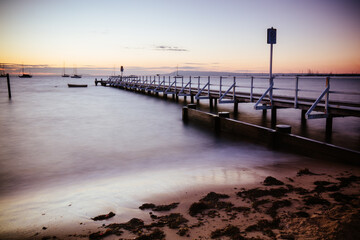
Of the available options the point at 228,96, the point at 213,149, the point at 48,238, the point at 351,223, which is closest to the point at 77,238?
the point at 48,238

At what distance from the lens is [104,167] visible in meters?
7.66

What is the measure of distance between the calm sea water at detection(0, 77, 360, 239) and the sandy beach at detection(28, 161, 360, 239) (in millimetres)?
373

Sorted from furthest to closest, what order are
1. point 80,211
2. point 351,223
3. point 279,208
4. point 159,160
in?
point 159,160 → point 80,211 → point 279,208 → point 351,223

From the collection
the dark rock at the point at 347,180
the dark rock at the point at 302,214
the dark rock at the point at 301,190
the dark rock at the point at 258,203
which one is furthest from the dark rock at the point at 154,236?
the dark rock at the point at 347,180

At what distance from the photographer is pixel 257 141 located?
8984 millimetres

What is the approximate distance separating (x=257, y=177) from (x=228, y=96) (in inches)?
406

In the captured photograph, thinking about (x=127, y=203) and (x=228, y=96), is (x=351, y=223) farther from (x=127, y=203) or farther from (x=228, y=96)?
(x=228, y=96)

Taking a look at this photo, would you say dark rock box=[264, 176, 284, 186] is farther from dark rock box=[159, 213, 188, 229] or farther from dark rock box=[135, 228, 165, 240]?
dark rock box=[135, 228, 165, 240]

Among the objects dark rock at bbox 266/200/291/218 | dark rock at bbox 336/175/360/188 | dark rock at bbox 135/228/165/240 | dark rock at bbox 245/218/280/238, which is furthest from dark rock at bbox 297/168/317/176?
dark rock at bbox 135/228/165/240

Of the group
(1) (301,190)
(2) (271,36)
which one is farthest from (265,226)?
(2) (271,36)

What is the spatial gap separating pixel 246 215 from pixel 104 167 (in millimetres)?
4722

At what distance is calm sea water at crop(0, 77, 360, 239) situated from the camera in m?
4.86

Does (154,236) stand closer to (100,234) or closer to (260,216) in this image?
(100,234)

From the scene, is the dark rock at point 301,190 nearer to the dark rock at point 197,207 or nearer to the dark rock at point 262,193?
the dark rock at point 262,193
